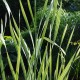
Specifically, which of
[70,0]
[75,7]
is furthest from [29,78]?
[70,0]

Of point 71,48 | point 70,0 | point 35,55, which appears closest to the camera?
point 35,55

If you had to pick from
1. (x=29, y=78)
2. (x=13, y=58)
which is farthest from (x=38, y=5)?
(x=29, y=78)

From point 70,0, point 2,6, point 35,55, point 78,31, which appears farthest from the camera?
point 2,6

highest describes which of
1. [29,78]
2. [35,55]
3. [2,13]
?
[35,55]

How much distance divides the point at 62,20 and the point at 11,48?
1097 millimetres

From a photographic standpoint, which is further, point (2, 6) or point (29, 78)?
point (2, 6)

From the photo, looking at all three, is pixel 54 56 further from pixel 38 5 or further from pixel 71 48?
pixel 38 5

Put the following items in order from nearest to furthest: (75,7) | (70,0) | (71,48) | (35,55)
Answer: (35,55)
(71,48)
(75,7)
(70,0)

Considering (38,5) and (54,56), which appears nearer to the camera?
(54,56)

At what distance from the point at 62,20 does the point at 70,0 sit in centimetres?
342

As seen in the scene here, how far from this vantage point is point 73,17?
6.46 meters

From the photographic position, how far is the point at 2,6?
10383 mm

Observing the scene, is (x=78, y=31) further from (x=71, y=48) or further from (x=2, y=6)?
(x=2, y=6)

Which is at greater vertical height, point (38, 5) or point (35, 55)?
point (35, 55)
